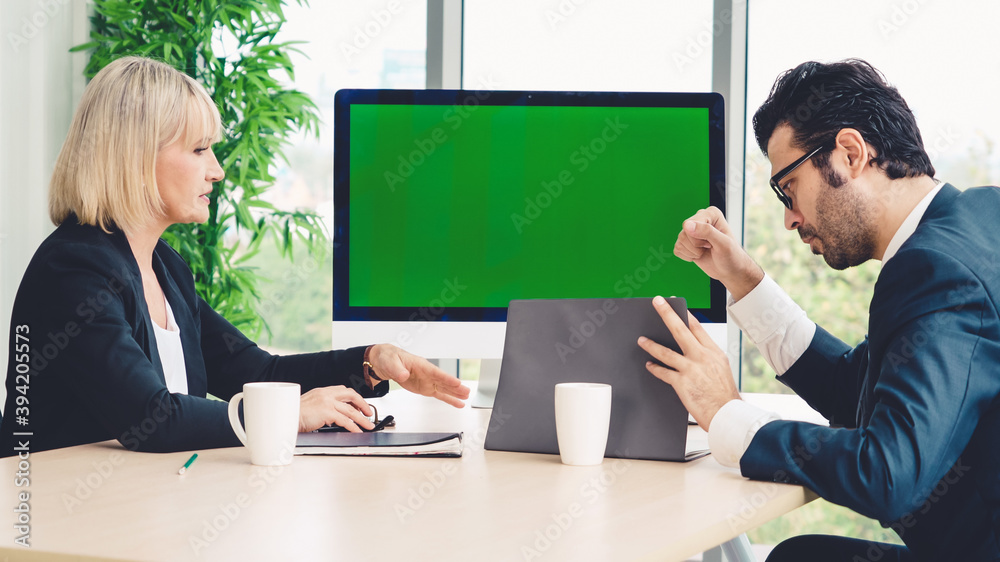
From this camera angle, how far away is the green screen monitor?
158 cm

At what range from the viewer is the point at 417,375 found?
1.40 m

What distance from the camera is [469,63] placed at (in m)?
2.61

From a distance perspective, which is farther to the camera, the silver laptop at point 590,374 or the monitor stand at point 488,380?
the monitor stand at point 488,380

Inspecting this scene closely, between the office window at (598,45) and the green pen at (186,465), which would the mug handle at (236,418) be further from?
the office window at (598,45)

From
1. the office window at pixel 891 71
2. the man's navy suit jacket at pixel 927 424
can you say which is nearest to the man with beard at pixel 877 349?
the man's navy suit jacket at pixel 927 424

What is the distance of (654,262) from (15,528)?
1162 mm

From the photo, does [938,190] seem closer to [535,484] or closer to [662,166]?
[662,166]

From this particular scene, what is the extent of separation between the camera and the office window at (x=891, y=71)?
2.38 m

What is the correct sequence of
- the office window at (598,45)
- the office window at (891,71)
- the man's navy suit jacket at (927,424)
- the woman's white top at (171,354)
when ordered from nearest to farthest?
the man's navy suit jacket at (927,424)
the woman's white top at (171,354)
the office window at (891,71)
the office window at (598,45)

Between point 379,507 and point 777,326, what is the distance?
84 cm

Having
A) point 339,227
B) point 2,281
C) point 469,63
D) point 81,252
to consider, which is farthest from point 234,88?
point 81,252

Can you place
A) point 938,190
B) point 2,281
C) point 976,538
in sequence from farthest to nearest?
1. point 2,281
2. point 938,190
3. point 976,538

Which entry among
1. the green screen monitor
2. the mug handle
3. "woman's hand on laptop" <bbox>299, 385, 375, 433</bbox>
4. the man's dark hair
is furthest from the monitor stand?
the man's dark hair

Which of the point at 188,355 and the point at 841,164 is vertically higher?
the point at 841,164
